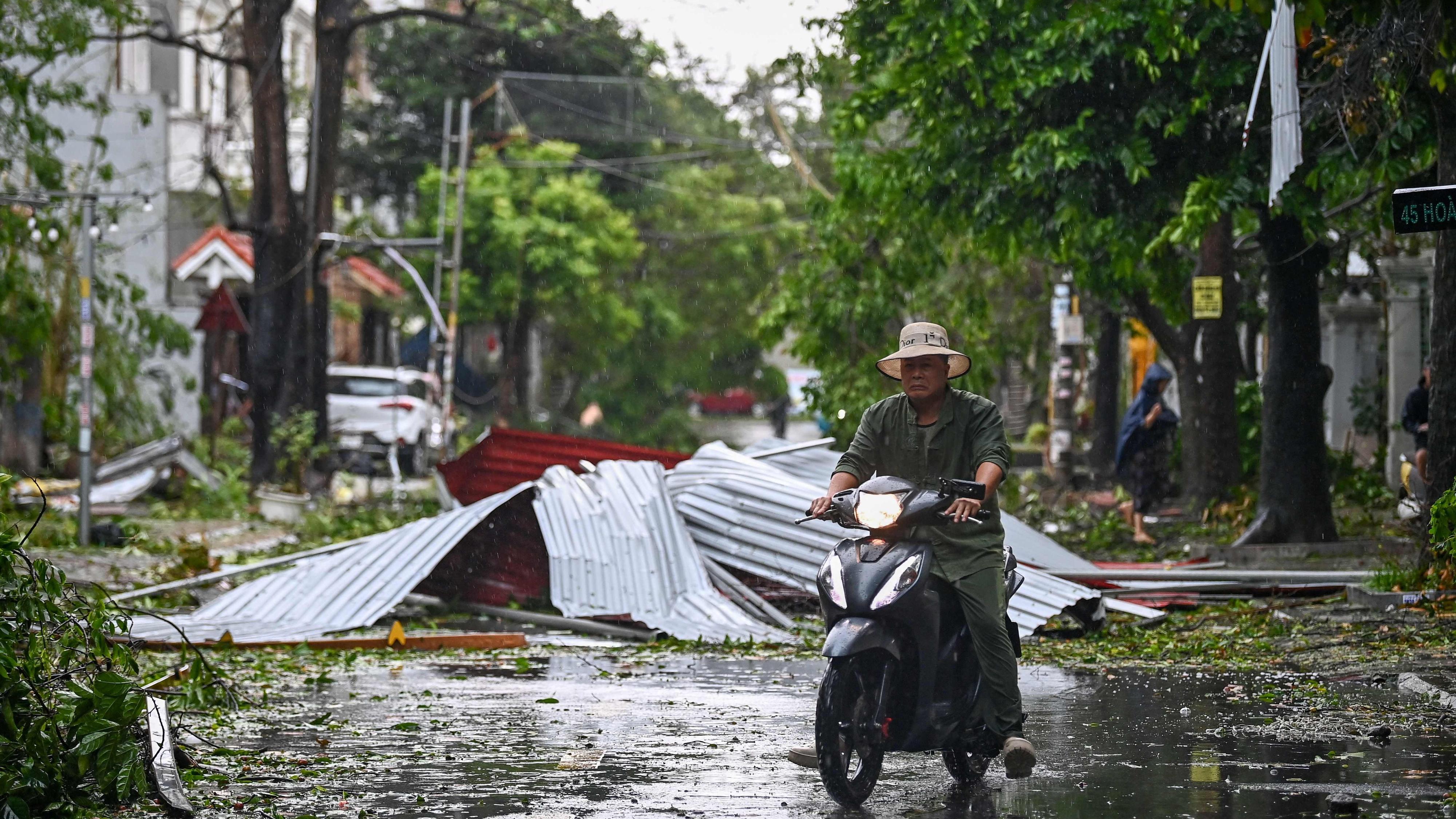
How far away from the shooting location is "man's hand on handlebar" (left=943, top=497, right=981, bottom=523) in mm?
6145

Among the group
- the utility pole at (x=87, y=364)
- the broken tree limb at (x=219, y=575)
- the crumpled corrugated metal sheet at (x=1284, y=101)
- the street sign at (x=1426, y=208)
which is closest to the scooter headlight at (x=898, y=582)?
the street sign at (x=1426, y=208)

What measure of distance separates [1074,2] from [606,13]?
1390cm

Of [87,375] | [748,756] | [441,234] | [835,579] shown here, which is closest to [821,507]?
[835,579]

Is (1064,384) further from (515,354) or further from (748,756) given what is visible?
(515,354)

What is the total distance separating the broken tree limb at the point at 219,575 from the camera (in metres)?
13.0

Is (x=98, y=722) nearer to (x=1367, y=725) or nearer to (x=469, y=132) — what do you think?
(x=1367, y=725)

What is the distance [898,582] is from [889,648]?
230 mm

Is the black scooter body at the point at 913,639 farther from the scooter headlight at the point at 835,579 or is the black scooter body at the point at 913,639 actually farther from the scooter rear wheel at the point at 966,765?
the scooter rear wheel at the point at 966,765

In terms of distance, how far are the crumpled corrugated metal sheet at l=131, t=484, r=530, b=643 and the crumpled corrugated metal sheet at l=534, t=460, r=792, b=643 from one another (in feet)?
1.73

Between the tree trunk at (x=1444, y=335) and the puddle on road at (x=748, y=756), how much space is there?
3.25 meters

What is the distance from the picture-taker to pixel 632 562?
42.6 ft

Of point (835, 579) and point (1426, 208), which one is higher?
point (1426, 208)

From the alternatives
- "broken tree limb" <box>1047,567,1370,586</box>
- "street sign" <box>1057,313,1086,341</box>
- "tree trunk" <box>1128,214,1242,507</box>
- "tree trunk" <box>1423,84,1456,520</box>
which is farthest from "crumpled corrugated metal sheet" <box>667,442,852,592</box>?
"street sign" <box>1057,313,1086,341</box>

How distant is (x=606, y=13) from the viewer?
27578mm
